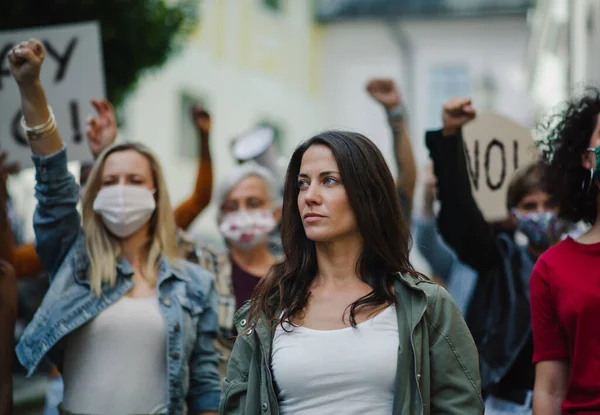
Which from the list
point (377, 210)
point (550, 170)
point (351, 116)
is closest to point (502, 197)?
point (550, 170)

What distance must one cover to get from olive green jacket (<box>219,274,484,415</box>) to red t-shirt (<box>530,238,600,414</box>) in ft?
1.47

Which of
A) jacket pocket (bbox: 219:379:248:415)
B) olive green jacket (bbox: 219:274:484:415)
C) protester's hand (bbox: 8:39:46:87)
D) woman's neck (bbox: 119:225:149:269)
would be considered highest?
protester's hand (bbox: 8:39:46:87)

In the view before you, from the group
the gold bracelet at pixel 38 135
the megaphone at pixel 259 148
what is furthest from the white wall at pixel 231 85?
the gold bracelet at pixel 38 135

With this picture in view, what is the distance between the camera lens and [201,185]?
19.1ft

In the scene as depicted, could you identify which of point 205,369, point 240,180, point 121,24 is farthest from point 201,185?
point 121,24

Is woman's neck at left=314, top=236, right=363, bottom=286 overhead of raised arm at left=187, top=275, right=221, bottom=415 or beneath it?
overhead

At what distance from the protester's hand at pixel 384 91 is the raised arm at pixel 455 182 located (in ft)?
2.46

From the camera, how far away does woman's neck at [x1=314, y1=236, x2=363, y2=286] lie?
130 inches

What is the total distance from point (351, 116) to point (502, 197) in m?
22.6

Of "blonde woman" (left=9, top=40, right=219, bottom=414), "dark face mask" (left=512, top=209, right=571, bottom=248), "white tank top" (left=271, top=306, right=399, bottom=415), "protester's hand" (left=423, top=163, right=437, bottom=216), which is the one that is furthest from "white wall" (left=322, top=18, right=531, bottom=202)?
"white tank top" (left=271, top=306, right=399, bottom=415)

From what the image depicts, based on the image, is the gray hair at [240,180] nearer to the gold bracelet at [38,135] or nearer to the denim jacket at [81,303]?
the denim jacket at [81,303]

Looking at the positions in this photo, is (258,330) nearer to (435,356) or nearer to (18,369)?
(435,356)

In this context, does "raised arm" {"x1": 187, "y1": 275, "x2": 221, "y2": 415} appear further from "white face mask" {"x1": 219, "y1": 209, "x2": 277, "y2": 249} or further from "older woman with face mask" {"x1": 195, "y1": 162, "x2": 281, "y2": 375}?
"white face mask" {"x1": 219, "y1": 209, "x2": 277, "y2": 249}

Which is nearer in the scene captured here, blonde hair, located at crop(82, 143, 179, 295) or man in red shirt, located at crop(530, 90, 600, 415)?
man in red shirt, located at crop(530, 90, 600, 415)
